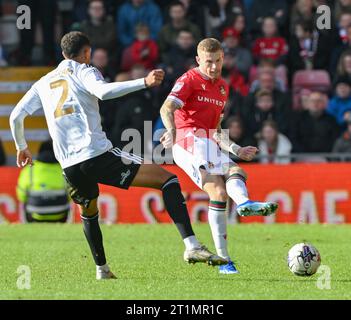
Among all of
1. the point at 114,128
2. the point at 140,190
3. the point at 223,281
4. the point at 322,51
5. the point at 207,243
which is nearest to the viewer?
the point at 223,281

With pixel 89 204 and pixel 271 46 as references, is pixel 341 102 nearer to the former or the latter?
pixel 271 46

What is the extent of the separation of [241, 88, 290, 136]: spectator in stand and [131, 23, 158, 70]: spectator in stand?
2.28 m

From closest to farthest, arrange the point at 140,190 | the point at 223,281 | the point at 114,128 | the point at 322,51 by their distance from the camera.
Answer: the point at 223,281
the point at 140,190
the point at 114,128
the point at 322,51

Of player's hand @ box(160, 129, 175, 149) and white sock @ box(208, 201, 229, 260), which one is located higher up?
player's hand @ box(160, 129, 175, 149)

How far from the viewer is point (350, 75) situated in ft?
65.7

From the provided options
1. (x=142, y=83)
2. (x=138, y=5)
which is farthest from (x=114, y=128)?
(x=142, y=83)

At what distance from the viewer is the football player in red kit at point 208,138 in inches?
421

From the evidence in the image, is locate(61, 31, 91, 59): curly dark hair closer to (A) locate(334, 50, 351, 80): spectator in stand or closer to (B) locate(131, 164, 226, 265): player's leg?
(B) locate(131, 164, 226, 265): player's leg

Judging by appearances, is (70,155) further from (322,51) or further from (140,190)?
(322,51)

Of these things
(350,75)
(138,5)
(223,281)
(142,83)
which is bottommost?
(223,281)

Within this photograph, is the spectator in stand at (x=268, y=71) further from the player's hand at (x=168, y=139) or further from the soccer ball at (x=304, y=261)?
the player's hand at (x=168, y=139)

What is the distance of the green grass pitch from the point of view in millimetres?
9320

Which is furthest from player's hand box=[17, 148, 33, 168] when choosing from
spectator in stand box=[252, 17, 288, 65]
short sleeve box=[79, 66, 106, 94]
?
spectator in stand box=[252, 17, 288, 65]

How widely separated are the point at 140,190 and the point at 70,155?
7.57 m
